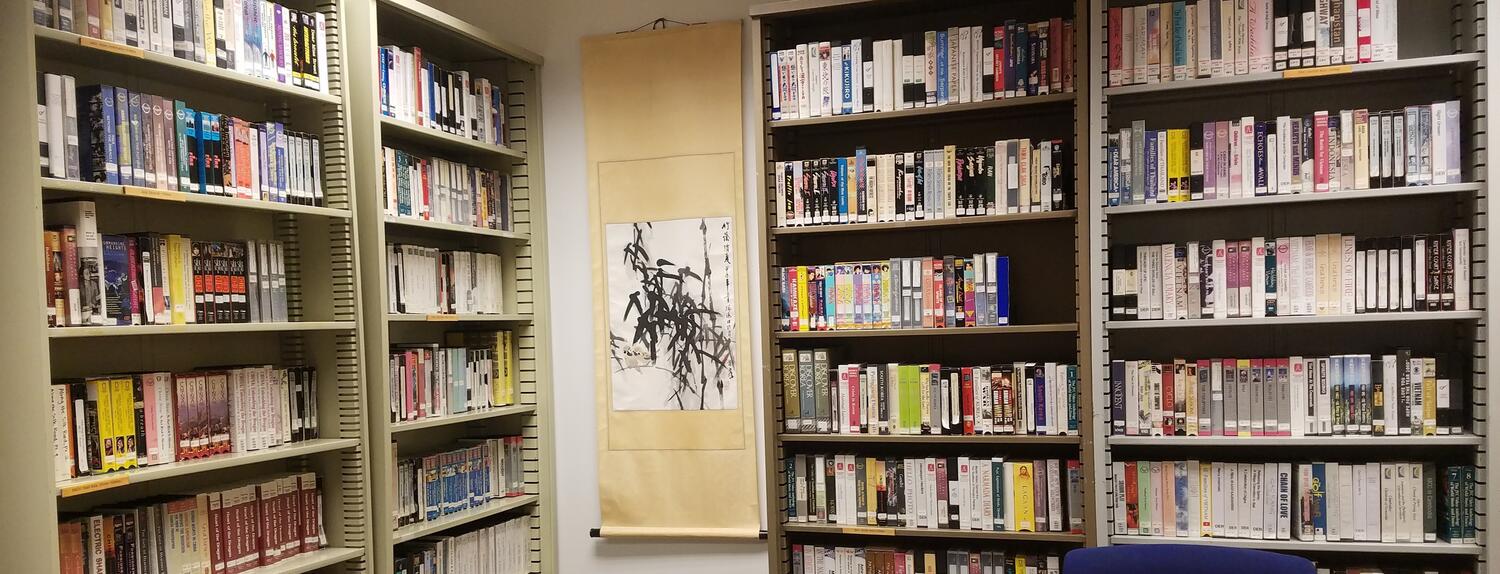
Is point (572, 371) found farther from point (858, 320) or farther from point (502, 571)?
point (858, 320)

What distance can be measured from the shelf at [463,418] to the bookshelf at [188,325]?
0.73ft

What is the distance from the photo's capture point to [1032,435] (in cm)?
312

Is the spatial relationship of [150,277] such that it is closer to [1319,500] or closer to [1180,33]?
[1180,33]

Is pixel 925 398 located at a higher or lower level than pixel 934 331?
lower

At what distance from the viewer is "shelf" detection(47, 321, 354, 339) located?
2.12 metres

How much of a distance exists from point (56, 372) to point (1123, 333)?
9.49 feet

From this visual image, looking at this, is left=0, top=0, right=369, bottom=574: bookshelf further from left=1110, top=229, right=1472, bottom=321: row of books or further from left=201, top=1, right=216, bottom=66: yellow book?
left=1110, top=229, right=1472, bottom=321: row of books

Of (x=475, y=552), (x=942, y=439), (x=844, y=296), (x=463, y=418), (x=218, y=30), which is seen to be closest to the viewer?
(x=218, y=30)

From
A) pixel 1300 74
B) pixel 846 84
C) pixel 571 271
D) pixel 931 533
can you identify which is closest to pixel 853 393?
pixel 931 533

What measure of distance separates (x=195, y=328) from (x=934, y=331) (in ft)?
6.60

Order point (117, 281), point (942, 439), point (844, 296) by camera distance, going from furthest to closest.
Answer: point (844, 296), point (942, 439), point (117, 281)

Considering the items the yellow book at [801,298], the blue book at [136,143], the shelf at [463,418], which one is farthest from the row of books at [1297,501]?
the blue book at [136,143]

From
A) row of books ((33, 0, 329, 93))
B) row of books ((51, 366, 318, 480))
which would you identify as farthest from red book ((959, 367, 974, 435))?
row of books ((33, 0, 329, 93))

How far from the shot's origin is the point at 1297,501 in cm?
289
